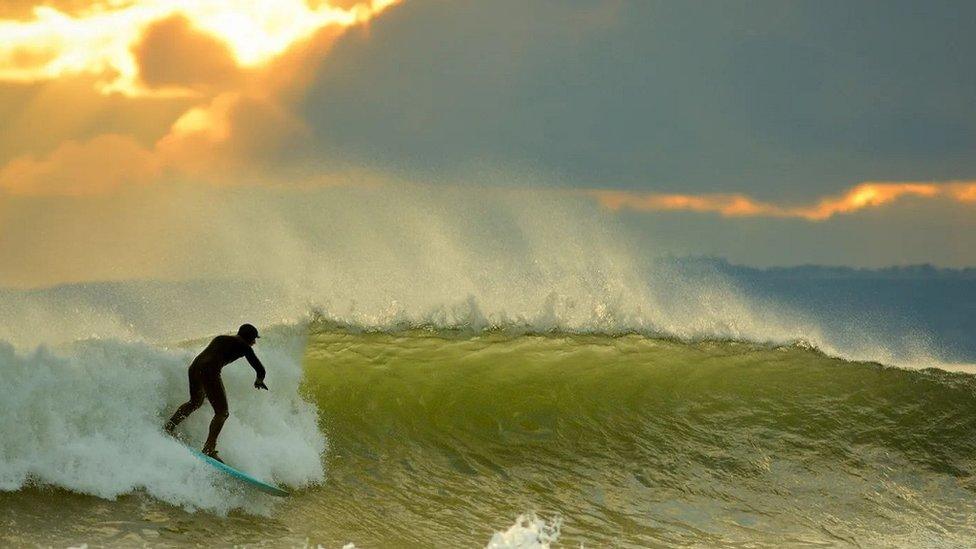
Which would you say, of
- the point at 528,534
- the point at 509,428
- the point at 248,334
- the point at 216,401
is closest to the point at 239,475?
the point at 216,401

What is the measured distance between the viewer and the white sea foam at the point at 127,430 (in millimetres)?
8531

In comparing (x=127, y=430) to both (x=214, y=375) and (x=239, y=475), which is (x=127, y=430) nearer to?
(x=214, y=375)

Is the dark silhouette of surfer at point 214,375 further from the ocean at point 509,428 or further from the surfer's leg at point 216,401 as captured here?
the ocean at point 509,428

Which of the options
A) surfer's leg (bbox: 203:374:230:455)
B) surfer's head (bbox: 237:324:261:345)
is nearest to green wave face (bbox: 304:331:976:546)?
surfer's leg (bbox: 203:374:230:455)

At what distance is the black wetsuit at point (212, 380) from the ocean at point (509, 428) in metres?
0.31

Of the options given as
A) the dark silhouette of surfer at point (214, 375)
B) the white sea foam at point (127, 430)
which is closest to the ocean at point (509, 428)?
the white sea foam at point (127, 430)

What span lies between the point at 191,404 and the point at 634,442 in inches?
216

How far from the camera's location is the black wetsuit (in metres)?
9.24

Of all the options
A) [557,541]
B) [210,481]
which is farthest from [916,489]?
[210,481]

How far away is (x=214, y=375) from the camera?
9281 millimetres

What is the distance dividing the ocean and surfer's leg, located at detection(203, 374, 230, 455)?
37 cm

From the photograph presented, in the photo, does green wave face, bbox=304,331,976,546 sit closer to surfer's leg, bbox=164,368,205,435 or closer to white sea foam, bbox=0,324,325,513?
white sea foam, bbox=0,324,325,513

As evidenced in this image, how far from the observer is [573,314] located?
15844 millimetres

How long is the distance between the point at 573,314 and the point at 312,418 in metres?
5.97
